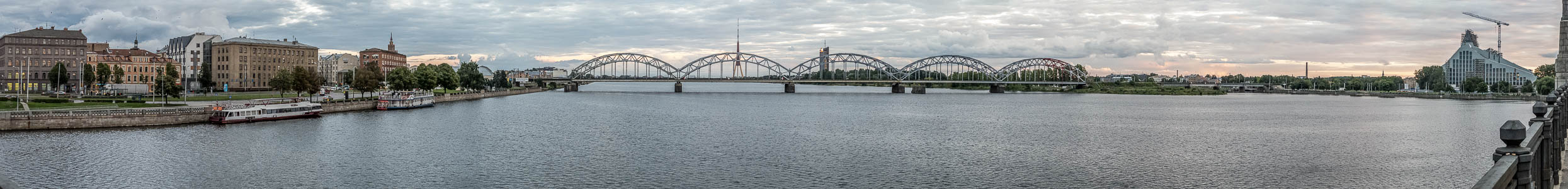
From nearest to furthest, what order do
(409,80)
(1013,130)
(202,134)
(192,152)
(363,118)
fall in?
1. (192,152)
2. (202,134)
3. (1013,130)
4. (363,118)
5. (409,80)

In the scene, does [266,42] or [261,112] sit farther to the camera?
[266,42]

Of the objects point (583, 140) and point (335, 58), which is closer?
point (583, 140)

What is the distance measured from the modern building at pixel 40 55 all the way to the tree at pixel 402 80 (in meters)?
29.5

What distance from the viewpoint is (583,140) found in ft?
141

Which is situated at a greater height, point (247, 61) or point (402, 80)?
Result: point (247, 61)

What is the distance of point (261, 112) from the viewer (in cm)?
5209

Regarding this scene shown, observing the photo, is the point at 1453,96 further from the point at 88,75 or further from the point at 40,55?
the point at 40,55

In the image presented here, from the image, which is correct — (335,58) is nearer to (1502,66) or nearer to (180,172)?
(180,172)

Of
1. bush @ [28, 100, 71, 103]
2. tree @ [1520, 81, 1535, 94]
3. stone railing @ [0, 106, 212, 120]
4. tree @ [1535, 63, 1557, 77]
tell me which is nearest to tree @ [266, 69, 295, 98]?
bush @ [28, 100, 71, 103]

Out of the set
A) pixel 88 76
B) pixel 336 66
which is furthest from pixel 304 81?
pixel 336 66

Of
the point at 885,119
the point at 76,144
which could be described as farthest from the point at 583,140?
the point at 885,119

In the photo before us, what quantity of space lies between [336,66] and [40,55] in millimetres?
87481

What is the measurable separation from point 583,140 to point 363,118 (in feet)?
70.1

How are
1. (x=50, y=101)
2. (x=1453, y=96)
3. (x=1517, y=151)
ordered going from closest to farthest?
1. (x=1517, y=151)
2. (x=50, y=101)
3. (x=1453, y=96)
